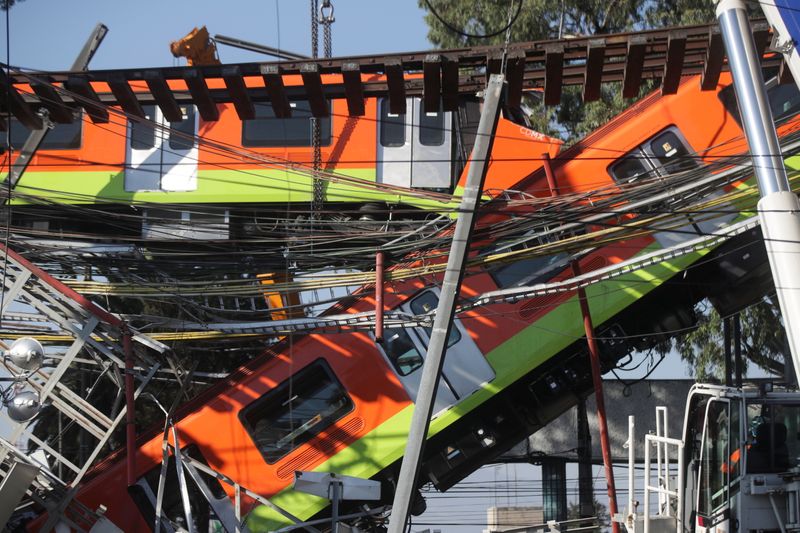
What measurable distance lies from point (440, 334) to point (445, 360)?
3.25 meters

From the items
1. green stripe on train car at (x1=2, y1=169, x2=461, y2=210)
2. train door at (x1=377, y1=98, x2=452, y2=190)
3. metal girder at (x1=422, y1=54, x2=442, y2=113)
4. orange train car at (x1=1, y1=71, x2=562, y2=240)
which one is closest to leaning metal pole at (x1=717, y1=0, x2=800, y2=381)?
metal girder at (x1=422, y1=54, x2=442, y2=113)

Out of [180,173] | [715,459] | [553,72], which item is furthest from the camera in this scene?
[180,173]

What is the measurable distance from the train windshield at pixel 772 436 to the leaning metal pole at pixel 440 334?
10.4 ft

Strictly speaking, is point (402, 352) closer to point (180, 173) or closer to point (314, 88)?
point (314, 88)

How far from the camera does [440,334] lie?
27.8 ft

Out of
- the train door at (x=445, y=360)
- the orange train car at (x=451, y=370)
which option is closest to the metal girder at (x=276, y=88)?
the orange train car at (x=451, y=370)

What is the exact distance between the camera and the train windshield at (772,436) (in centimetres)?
934

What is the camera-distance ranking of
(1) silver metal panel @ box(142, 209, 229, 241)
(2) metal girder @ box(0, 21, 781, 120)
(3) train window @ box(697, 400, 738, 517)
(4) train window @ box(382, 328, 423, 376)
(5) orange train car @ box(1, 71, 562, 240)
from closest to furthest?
(3) train window @ box(697, 400, 738, 517) < (2) metal girder @ box(0, 21, 781, 120) < (4) train window @ box(382, 328, 423, 376) < (1) silver metal panel @ box(142, 209, 229, 241) < (5) orange train car @ box(1, 71, 562, 240)

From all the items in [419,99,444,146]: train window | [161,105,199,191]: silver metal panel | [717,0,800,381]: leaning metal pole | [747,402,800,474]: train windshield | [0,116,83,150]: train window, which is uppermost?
[0,116,83,150]: train window

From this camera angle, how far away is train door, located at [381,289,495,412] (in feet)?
37.5

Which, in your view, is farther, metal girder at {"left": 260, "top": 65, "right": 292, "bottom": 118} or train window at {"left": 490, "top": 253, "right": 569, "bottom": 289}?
train window at {"left": 490, "top": 253, "right": 569, "bottom": 289}

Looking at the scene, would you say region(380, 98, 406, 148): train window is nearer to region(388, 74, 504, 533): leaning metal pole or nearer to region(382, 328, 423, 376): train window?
region(382, 328, 423, 376): train window

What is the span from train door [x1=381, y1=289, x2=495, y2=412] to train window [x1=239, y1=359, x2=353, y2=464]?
756mm

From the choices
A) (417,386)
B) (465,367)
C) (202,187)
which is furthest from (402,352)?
(202,187)
